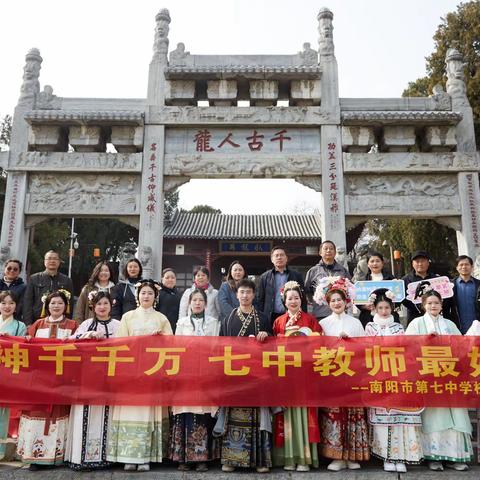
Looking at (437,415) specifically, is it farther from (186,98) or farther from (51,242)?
(51,242)

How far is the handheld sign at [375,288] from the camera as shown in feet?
16.3

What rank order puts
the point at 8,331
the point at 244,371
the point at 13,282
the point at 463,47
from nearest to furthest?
the point at 244,371
the point at 8,331
the point at 13,282
the point at 463,47

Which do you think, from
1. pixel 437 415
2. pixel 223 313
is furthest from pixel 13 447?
pixel 437 415

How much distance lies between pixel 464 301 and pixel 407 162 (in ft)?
15.3

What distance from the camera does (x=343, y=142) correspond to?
9.24m

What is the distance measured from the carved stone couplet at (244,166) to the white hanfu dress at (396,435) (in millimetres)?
5980

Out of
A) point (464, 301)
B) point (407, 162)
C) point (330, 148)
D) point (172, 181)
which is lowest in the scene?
point (464, 301)

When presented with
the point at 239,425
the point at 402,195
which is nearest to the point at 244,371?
the point at 239,425

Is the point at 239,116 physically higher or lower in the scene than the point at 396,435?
higher

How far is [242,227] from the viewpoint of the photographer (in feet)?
64.2

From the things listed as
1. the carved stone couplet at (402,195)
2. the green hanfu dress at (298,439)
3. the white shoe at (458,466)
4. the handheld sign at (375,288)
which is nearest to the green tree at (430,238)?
the carved stone couplet at (402,195)

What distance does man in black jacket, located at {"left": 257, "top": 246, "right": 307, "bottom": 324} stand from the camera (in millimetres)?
5395

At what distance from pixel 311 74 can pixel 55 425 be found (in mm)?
8064

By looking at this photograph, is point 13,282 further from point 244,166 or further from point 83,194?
point 244,166
